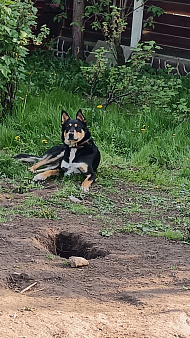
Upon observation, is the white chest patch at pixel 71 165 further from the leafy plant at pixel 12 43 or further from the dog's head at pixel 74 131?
the leafy plant at pixel 12 43

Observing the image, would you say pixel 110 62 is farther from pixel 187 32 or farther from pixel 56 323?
pixel 56 323

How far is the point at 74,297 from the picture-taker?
3965 mm

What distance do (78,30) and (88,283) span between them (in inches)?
355

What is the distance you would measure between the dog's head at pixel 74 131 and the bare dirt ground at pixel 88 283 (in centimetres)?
126

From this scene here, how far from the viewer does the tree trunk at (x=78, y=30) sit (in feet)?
40.1

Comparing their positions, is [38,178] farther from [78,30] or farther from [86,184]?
[78,30]

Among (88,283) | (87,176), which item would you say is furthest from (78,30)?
(88,283)

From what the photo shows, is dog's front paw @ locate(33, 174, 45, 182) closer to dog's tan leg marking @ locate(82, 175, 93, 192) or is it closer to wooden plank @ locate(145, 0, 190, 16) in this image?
dog's tan leg marking @ locate(82, 175, 93, 192)

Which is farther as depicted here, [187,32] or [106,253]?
[187,32]

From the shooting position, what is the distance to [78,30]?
12383 millimetres

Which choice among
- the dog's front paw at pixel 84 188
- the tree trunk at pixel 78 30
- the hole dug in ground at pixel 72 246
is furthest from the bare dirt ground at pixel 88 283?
the tree trunk at pixel 78 30

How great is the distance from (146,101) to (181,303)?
5.63 meters

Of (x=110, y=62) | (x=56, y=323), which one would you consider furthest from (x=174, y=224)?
(x=110, y=62)

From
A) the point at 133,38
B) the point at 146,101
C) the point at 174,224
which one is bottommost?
the point at 174,224
